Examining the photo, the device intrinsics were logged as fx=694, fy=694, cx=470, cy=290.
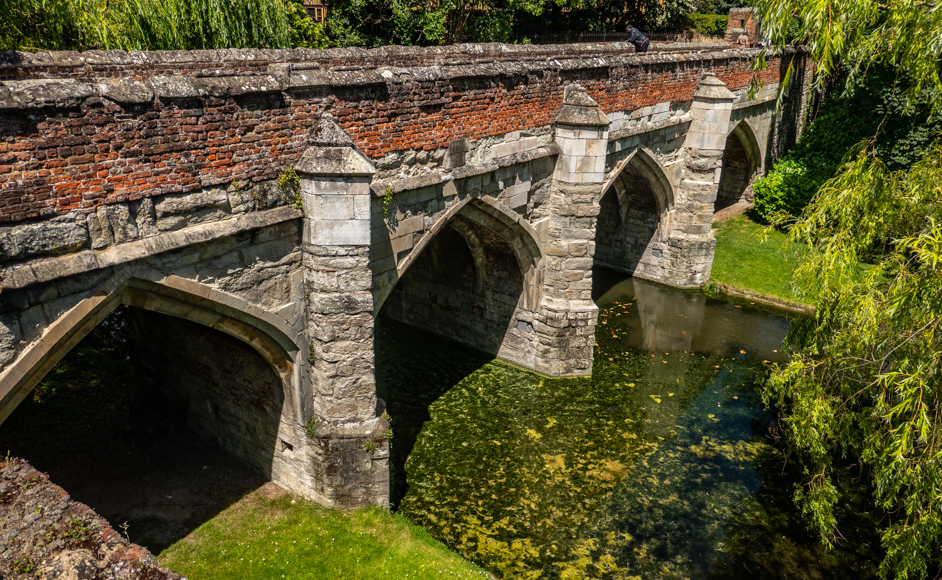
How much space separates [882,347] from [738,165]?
1719 cm

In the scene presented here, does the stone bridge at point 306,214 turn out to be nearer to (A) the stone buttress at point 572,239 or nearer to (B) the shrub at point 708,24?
(A) the stone buttress at point 572,239

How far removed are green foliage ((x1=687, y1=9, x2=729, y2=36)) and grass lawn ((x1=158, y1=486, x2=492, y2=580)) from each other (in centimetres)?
2848

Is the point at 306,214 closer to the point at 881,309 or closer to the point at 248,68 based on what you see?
the point at 248,68

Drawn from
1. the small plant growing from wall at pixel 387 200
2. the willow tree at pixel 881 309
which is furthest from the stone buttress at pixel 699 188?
the small plant growing from wall at pixel 387 200

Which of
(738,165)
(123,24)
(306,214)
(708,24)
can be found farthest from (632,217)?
(708,24)

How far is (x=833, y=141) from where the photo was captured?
2158 cm

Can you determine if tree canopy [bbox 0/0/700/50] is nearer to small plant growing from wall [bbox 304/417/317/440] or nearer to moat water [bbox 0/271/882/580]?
moat water [bbox 0/271/882/580]

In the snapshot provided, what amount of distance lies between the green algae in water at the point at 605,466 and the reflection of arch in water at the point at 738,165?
30.2 ft

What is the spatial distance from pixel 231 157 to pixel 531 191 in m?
5.83

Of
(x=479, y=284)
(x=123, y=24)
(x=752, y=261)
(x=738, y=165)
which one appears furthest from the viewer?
(x=738, y=165)

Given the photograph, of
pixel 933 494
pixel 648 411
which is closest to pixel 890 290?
pixel 933 494

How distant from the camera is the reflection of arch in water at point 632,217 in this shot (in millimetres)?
17328

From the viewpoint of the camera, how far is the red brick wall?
5.89 meters

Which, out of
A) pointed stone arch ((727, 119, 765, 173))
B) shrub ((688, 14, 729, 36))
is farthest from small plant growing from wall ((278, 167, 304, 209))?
shrub ((688, 14, 729, 36))
